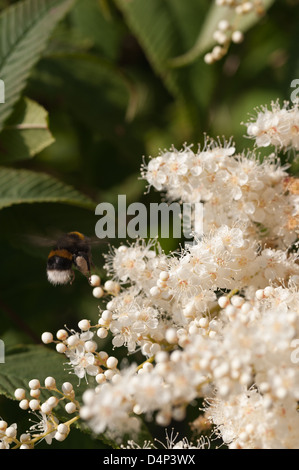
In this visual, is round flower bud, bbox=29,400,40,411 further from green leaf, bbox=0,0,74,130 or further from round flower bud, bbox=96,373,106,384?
green leaf, bbox=0,0,74,130

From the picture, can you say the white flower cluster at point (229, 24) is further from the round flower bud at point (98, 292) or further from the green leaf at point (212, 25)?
the round flower bud at point (98, 292)

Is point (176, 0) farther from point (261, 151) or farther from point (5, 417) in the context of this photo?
point (5, 417)

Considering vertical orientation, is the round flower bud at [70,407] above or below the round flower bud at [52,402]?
below

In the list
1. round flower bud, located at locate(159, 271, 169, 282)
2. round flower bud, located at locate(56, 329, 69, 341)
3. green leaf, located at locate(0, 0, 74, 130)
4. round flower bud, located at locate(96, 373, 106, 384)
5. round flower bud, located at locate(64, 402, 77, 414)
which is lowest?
round flower bud, located at locate(64, 402, 77, 414)

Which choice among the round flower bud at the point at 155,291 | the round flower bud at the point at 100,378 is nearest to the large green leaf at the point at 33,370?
the round flower bud at the point at 100,378

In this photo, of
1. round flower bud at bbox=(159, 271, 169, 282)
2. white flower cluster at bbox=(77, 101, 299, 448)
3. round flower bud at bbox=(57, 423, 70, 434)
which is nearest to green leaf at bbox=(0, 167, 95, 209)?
white flower cluster at bbox=(77, 101, 299, 448)

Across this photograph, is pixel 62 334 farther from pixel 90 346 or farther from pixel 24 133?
pixel 24 133
